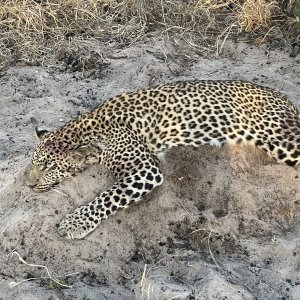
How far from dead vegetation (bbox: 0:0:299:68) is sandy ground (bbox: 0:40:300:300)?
2.22 metres

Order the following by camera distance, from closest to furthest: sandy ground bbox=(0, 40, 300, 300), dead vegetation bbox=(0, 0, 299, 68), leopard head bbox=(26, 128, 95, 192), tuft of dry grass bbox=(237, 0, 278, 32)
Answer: sandy ground bbox=(0, 40, 300, 300), leopard head bbox=(26, 128, 95, 192), dead vegetation bbox=(0, 0, 299, 68), tuft of dry grass bbox=(237, 0, 278, 32)

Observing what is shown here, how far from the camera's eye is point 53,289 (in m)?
5.58

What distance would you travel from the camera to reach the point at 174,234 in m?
6.19

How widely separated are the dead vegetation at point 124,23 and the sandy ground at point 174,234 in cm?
222

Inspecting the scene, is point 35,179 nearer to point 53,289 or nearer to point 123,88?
point 53,289

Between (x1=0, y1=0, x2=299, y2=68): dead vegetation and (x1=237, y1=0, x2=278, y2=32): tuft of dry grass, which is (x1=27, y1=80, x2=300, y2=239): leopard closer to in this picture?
(x1=0, y1=0, x2=299, y2=68): dead vegetation

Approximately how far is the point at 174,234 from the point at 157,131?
123cm

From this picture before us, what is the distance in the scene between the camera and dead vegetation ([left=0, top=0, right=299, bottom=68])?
30.5 feet

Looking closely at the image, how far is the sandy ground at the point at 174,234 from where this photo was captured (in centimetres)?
561

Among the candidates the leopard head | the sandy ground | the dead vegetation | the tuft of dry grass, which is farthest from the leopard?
the tuft of dry grass

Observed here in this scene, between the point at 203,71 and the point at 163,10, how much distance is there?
1.39 meters

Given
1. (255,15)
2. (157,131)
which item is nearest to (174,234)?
(157,131)

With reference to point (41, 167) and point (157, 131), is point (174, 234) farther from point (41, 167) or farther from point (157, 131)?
point (41, 167)

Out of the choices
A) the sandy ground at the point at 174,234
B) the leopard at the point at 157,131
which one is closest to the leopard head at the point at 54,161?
the leopard at the point at 157,131
